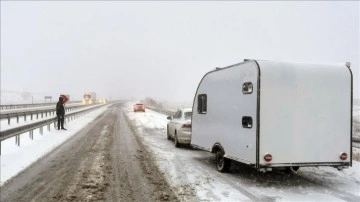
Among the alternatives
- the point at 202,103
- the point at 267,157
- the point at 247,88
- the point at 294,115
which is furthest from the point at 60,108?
the point at 294,115

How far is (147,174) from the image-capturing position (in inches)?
396

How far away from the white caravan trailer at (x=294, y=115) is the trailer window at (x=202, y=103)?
2715 mm

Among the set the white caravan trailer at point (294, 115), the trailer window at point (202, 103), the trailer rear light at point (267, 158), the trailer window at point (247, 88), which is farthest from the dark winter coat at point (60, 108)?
the trailer rear light at point (267, 158)

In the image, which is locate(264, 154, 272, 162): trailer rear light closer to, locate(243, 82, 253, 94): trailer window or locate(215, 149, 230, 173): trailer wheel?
locate(243, 82, 253, 94): trailer window

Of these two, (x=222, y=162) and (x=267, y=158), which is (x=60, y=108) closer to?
(x=222, y=162)

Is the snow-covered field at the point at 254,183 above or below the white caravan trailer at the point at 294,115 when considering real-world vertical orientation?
below

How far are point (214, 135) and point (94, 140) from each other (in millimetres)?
8179

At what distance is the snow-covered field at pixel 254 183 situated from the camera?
26.0 ft

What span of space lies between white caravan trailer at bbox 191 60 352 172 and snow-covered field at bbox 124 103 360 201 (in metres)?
0.56

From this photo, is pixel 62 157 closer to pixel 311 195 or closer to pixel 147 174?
pixel 147 174

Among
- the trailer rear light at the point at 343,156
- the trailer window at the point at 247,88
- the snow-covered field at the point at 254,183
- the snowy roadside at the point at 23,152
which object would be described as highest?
the trailer window at the point at 247,88

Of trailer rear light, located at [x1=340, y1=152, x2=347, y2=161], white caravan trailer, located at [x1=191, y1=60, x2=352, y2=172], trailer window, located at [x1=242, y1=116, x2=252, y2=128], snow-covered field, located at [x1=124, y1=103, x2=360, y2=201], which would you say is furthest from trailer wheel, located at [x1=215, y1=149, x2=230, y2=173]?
trailer rear light, located at [x1=340, y1=152, x2=347, y2=161]

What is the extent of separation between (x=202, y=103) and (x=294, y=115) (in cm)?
400

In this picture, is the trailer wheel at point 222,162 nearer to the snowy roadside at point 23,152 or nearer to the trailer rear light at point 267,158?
the trailer rear light at point 267,158
